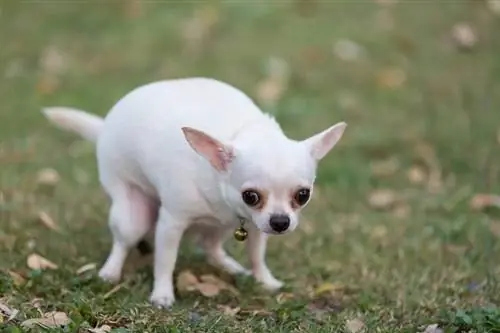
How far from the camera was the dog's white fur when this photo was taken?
304 centimetres

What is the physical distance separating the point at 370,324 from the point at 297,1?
15.7 ft

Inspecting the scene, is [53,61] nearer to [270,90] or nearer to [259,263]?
[270,90]

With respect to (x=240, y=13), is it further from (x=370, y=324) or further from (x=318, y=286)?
(x=370, y=324)

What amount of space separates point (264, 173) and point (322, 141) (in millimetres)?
279

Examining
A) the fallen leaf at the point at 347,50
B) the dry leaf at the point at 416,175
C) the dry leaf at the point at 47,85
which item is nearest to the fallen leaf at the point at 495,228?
the dry leaf at the point at 416,175

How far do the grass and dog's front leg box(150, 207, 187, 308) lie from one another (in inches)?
3.5

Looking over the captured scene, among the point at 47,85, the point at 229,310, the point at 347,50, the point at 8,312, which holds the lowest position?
the point at 8,312

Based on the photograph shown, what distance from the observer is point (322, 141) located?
317cm

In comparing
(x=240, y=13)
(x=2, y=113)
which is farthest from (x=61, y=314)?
(x=240, y=13)

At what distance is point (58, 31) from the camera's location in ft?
23.6

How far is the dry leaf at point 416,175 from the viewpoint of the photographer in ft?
17.3

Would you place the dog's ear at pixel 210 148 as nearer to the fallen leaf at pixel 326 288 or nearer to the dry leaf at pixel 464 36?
the fallen leaf at pixel 326 288

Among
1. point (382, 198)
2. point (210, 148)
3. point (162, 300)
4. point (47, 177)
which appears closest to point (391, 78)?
point (382, 198)

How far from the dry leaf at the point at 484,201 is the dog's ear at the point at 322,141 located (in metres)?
1.82
